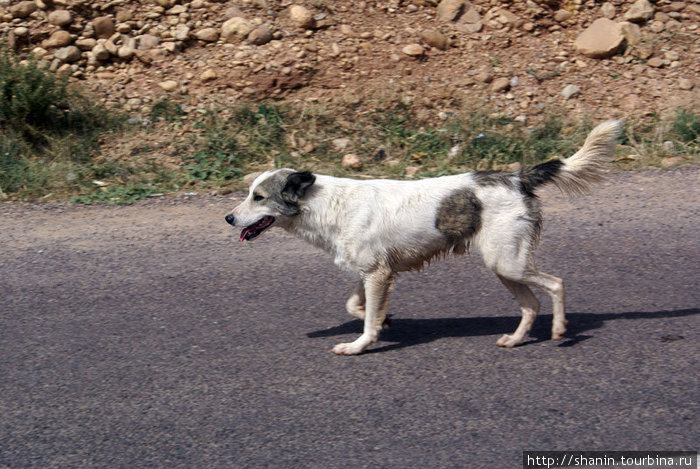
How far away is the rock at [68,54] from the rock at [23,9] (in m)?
0.72

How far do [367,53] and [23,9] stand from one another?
459 cm

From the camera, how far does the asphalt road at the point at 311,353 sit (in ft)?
13.0

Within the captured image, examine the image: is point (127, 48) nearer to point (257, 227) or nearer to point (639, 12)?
point (257, 227)

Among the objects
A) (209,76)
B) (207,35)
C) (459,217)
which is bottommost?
(209,76)

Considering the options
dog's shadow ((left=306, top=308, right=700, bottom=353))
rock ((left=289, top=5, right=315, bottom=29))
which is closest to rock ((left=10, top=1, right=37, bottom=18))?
rock ((left=289, top=5, right=315, bottom=29))

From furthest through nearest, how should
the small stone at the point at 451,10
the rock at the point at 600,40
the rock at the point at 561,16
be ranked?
the rock at the point at 561,16 → the small stone at the point at 451,10 → the rock at the point at 600,40

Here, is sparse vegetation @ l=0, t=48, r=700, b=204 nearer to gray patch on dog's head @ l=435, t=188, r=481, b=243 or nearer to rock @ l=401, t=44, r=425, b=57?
rock @ l=401, t=44, r=425, b=57

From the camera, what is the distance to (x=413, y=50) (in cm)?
1080

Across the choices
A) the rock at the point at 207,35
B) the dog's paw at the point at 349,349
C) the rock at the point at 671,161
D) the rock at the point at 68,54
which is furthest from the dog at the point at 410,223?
the rock at the point at 68,54

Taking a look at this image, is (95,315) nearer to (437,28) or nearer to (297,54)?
(297,54)

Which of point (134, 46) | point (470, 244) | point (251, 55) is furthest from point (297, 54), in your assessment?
point (470, 244)

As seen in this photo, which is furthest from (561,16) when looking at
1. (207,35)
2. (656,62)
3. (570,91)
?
(207,35)

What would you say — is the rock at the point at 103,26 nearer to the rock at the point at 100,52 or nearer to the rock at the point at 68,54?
the rock at the point at 100,52

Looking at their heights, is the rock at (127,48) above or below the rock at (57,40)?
below
